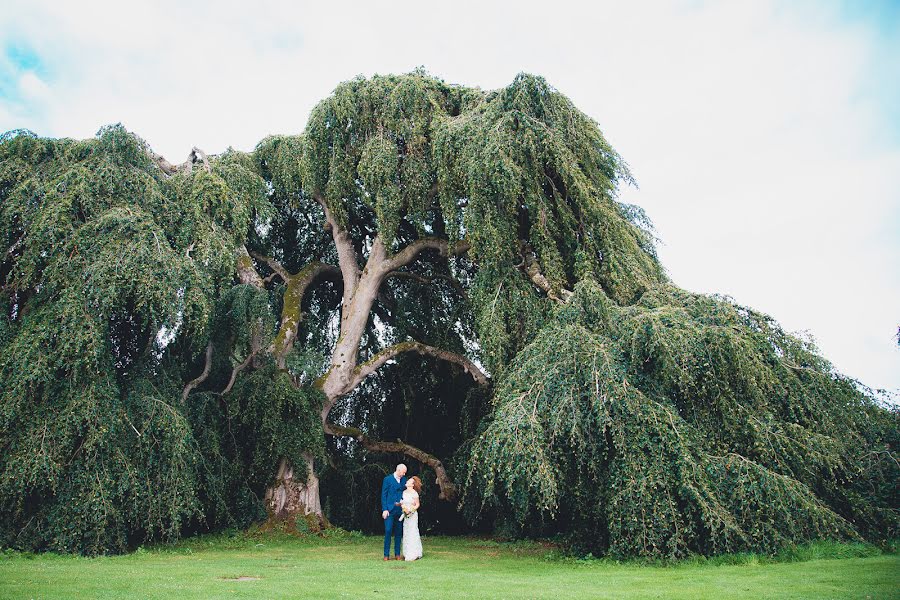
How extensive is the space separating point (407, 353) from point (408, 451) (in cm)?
241

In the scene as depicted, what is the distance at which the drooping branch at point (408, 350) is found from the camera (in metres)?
15.0

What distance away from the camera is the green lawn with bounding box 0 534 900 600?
6477 millimetres

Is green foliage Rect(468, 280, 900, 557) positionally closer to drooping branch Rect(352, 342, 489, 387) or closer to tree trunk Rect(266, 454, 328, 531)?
drooping branch Rect(352, 342, 489, 387)

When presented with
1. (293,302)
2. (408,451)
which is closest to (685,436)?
(408,451)

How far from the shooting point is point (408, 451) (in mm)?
15422

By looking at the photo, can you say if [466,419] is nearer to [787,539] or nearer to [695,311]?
[695,311]

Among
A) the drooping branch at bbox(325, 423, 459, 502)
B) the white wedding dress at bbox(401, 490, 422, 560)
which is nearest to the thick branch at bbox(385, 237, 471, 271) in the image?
the drooping branch at bbox(325, 423, 459, 502)

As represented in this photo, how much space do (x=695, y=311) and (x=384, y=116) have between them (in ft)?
25.1

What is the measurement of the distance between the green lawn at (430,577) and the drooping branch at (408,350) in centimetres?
461

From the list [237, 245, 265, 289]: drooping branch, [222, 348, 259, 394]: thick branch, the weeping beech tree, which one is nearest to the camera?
the weeping beech tree

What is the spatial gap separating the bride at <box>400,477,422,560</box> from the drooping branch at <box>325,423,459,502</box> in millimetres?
4133

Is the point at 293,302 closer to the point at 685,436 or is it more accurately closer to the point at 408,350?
the point at 408,350

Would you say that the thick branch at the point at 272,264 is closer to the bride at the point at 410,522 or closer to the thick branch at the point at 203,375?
the thick branch at the point at 203,375

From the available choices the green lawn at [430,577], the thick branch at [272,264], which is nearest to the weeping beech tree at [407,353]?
the thick branch at [272,264]
